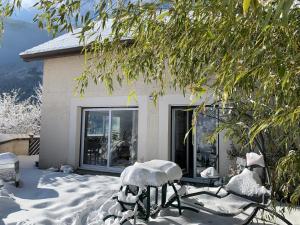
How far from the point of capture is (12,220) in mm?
6371

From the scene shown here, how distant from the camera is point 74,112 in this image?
43.1 feet

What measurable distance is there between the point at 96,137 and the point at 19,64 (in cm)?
8464

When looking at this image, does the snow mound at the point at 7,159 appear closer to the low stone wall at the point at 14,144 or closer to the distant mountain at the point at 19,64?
the low stone wall at the point at 14,144

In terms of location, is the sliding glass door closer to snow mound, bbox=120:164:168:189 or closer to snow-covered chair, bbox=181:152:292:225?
snow-covered chair, bbox=181:152:292:225

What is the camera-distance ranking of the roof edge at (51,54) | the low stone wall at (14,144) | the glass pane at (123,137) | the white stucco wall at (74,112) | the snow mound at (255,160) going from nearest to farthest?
1. the snow mound at (255,160)
2. the white stucco wall at (74,112)
3. the glass pane at (123,137)
4. the roof edge at (51,54)
5. the low stone wall at (14,144)

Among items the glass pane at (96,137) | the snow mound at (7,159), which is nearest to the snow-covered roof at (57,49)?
the glass pane at (96,137)

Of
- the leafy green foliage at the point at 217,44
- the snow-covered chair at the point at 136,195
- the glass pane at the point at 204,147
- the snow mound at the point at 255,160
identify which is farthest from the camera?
the glass pane at the point at 204,147

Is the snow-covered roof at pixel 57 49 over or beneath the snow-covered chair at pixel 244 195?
over

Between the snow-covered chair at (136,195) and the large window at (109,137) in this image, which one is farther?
the large window at (109,137)

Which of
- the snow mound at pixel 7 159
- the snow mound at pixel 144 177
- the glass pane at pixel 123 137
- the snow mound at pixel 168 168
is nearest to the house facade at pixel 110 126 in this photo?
the glass pane at pixel 123 137

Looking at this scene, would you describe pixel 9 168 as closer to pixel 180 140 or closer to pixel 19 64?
pixel 180 140

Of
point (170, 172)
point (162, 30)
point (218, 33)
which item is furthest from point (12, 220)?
point (218, 33)

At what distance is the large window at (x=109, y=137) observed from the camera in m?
12.4

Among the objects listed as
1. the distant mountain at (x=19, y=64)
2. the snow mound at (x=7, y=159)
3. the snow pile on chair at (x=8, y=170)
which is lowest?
the snow pile on chair at (x=8, y=170)
